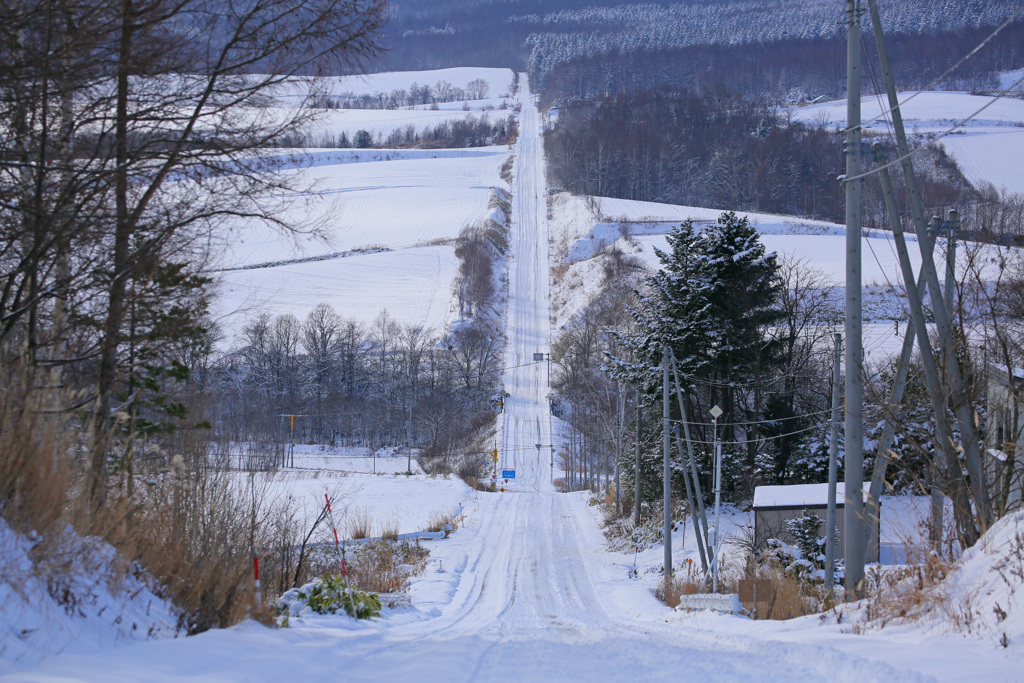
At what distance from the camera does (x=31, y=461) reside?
526cm

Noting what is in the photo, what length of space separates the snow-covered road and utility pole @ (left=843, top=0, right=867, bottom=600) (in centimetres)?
221

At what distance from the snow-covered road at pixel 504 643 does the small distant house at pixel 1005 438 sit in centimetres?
374

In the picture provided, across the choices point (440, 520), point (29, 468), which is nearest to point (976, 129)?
point (440, 520)

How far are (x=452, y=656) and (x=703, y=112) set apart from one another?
145 metres

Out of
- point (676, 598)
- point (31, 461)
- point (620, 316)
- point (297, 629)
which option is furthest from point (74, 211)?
point (620, 316)

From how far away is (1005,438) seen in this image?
35.8 ft

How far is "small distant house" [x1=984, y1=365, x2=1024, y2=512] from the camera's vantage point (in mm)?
8836

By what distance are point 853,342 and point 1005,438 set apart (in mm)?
2755

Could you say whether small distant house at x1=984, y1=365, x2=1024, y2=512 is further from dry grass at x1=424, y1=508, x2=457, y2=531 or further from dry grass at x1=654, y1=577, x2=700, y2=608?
dry grass at x1=424, y1=508, x2=457, y2=531

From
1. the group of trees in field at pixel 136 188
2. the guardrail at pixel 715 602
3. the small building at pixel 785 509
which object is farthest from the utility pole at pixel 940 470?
the small building at pixel 785 509

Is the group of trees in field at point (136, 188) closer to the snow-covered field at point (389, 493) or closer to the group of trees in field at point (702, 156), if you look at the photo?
the snow-covered field at point (389, 493)

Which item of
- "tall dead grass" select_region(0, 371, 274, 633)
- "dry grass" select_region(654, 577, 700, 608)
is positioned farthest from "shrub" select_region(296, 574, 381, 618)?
"dry grass" select_region(654, 577, 700, 608)

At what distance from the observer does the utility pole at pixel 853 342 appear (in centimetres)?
1063

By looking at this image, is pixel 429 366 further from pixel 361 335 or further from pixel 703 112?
pixel 703 112
